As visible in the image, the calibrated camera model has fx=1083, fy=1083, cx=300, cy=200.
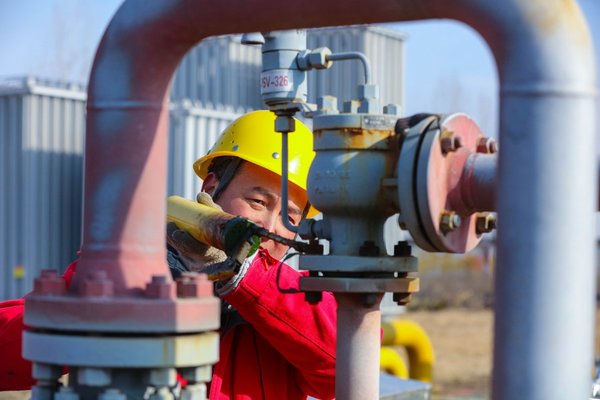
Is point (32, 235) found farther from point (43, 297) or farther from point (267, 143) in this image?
point (43, 297)

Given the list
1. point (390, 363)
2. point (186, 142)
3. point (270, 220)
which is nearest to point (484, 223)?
point (270, 220)

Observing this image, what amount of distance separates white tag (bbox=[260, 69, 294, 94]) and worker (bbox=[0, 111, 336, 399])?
50 centimetres

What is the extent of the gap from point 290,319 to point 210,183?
579 mm

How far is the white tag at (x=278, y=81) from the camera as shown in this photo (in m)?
1.73

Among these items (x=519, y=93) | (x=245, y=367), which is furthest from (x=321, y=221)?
(x=245, y=367)

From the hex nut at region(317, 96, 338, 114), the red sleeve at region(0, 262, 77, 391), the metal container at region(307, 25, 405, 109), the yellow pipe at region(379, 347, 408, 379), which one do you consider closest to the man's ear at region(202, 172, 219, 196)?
the red sleeve at region(0, 262, 77, 391)

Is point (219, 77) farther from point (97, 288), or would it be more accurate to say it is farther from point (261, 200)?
point (97, 288)

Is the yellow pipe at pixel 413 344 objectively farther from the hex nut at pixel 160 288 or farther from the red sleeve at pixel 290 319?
the hex nut at pixel 160 288

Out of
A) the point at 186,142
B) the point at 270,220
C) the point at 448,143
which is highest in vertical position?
the point at 186,142

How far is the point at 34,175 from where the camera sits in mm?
8773

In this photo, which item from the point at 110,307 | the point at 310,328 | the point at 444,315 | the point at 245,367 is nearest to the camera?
the point at 110,307

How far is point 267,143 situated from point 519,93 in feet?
5.54

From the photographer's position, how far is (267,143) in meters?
2.84

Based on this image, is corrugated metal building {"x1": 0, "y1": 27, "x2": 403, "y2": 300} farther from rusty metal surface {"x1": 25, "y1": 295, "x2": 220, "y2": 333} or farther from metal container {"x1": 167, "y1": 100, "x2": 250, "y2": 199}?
rusty metal surface {"x1": 25, "y1": 295, "x2": 220, "y2": 333}
